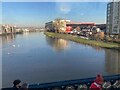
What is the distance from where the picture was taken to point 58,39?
10.8 metres

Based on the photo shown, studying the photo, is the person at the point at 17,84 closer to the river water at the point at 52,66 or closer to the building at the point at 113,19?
the river water at the point at 52,66

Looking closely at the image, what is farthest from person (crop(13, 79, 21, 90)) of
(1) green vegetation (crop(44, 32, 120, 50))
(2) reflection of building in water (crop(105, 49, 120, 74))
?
(1) green vegetation (crop(44, 32, 120, 50))

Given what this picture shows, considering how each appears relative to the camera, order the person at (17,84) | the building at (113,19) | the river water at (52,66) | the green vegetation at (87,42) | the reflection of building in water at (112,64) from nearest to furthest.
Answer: the person at (17,84) → the river water at (52,66) → the reflection of building in water at (112,64) → the green vegetation at (87,42) → the building at (113,19)

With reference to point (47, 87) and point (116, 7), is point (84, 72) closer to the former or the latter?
point (47, 87)

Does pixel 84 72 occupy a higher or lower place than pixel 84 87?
lower

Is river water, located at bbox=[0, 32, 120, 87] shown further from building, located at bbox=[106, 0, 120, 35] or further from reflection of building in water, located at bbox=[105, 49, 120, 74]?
building, located at bbox=[106, 0, 120, 35]

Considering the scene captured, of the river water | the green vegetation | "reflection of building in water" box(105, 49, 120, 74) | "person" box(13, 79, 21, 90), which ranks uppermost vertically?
"person" box(13, 79, 21, 90)

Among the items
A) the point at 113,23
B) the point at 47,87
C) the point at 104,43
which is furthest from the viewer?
the point at 113,23

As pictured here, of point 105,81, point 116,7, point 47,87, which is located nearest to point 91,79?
point 105,81

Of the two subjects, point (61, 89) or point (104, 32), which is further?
point (104, 32)

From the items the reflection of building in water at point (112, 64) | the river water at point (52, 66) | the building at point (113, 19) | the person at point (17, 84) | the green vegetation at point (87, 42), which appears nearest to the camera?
the person at point (17, 84)

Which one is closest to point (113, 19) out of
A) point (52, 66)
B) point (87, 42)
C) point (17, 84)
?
point (87, 42)

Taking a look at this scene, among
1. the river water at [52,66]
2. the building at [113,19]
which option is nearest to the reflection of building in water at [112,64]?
the river water at [52,66]

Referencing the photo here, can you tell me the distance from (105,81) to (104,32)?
10.1 m
